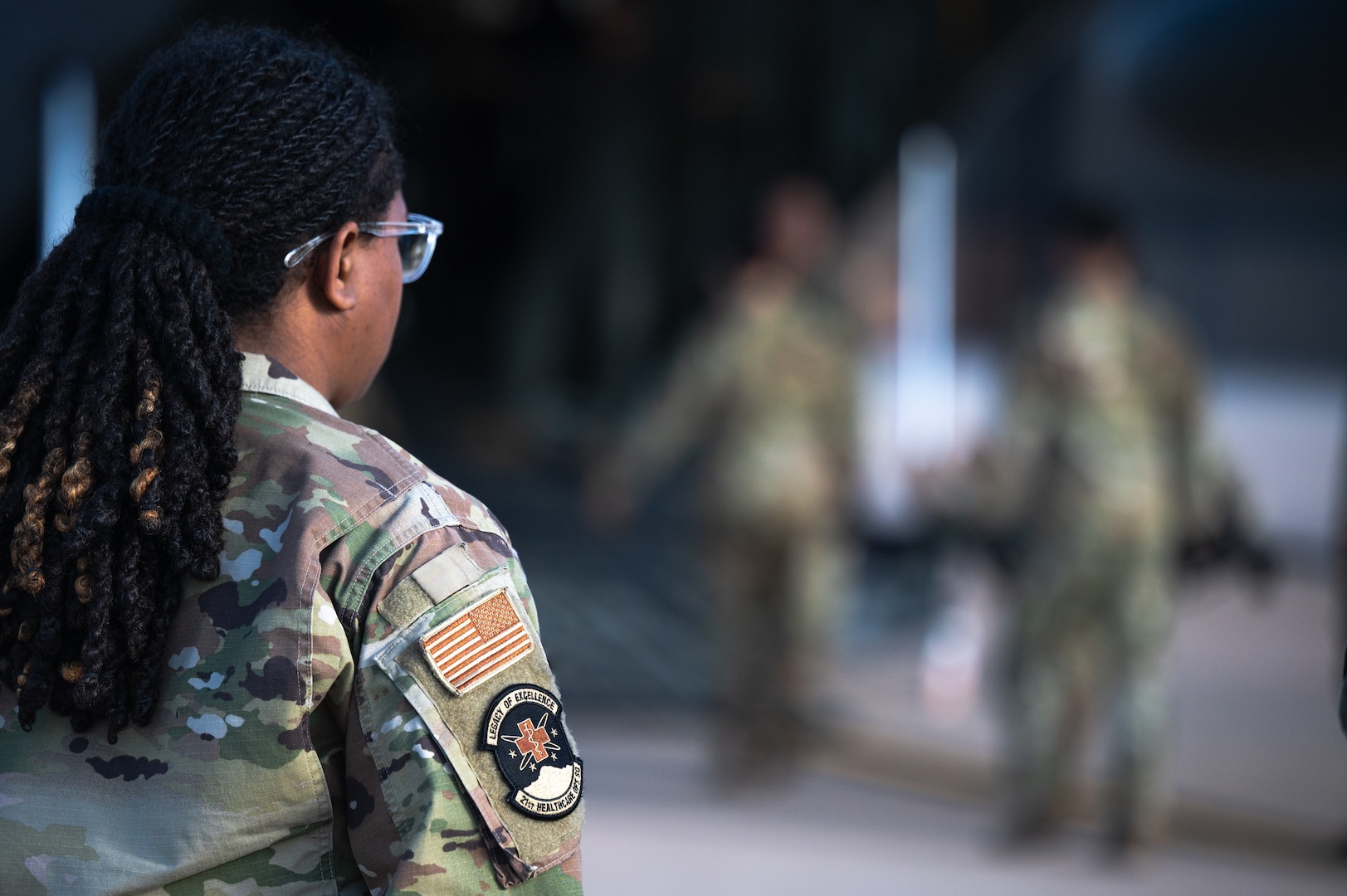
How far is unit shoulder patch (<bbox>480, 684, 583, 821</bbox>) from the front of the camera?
→ 106 centimetres

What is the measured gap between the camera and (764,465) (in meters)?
4.80

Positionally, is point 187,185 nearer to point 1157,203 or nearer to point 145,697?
point 145,697

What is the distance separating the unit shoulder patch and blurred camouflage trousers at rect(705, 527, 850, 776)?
3724mm

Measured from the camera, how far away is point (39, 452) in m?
1.13

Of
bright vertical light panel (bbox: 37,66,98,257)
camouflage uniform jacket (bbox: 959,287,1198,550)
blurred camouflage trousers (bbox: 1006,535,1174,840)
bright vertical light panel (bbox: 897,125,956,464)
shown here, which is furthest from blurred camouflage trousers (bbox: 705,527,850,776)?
bright vertical light panel (bbox: 897,125,956,464)

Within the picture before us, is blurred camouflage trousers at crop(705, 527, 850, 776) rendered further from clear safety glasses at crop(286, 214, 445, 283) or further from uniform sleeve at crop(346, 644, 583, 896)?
uniform sleeve at crop(346, 644, 583, 896)

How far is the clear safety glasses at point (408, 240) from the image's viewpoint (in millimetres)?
1177

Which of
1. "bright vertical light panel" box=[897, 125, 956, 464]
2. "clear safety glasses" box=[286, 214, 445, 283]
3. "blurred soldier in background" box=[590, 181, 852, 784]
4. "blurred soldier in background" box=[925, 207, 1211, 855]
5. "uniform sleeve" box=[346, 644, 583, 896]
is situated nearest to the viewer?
"uniform sleeve" box=[346, 644, 583, 896]

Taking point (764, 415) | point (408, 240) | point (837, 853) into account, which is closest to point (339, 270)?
point (408, 240)

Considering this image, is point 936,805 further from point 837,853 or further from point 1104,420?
point 1104,420

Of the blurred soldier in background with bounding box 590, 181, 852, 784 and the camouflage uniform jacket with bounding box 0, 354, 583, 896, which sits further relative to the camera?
the blurred soldier in background with bounding box 590, 181, 852, 784

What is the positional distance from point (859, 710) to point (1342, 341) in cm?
458

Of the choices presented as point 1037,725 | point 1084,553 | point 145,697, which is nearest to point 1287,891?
point 1037,725

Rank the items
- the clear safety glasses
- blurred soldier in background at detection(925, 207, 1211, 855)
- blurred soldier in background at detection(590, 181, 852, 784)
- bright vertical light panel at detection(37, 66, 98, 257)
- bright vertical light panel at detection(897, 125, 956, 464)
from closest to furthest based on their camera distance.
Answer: the clear safety glasses
blurred soldier in background at detection(925, 207, 1211, 855)
blurred soldier in background at detection(590, 181, 852, 784)
bright vertical light panel at detection(37, 66, 98, 257)
bright vertical light panel at detection(897, 125, 956, 464)
